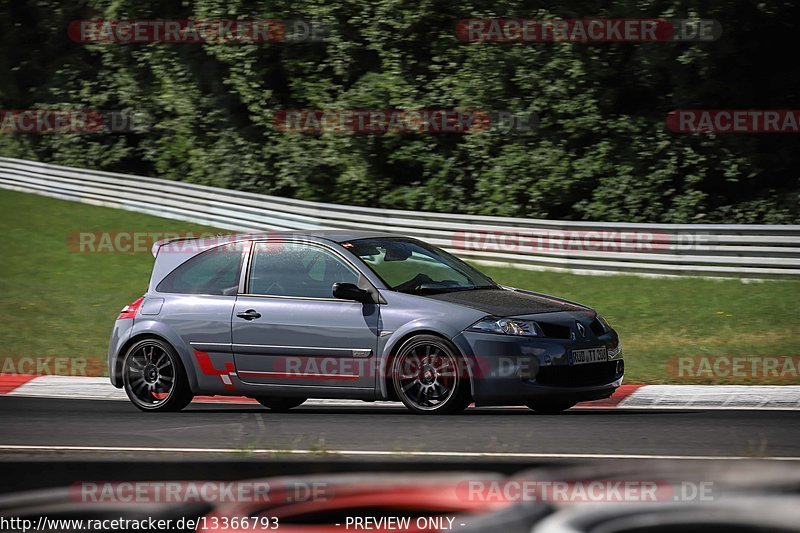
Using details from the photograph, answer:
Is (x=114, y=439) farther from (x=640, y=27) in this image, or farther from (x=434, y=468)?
(x=640, y=27)

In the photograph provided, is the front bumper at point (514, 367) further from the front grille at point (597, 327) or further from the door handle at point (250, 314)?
the door handle at point (250, 314)

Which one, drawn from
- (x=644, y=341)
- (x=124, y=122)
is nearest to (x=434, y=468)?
(x=644, y=341)

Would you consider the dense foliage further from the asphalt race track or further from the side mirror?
the side mirror

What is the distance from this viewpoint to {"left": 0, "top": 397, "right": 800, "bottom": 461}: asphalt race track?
813 centimetres

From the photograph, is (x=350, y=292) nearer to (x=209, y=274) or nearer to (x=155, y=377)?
(x=209, y=274)

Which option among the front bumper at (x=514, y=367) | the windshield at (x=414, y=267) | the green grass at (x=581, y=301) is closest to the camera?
the front bumper at (x=514, y=367)

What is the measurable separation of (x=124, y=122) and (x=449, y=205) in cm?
979

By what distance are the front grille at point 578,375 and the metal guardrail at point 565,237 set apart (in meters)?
8.27

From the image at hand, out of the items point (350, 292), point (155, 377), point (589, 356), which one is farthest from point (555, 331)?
point (155, 377)

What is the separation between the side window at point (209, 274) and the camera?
34.4 feet

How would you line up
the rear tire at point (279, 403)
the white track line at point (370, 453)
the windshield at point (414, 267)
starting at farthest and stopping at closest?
the rear tire at point (279, 403) → the windshield at point (414, 267) → the white track line at point (370, 453)

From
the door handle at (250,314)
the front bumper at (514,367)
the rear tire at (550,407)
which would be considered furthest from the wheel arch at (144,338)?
the rear tire at (550,407)

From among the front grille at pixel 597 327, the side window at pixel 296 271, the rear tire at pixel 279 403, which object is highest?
the side window at pixel 296 271

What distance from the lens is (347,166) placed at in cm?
2447
